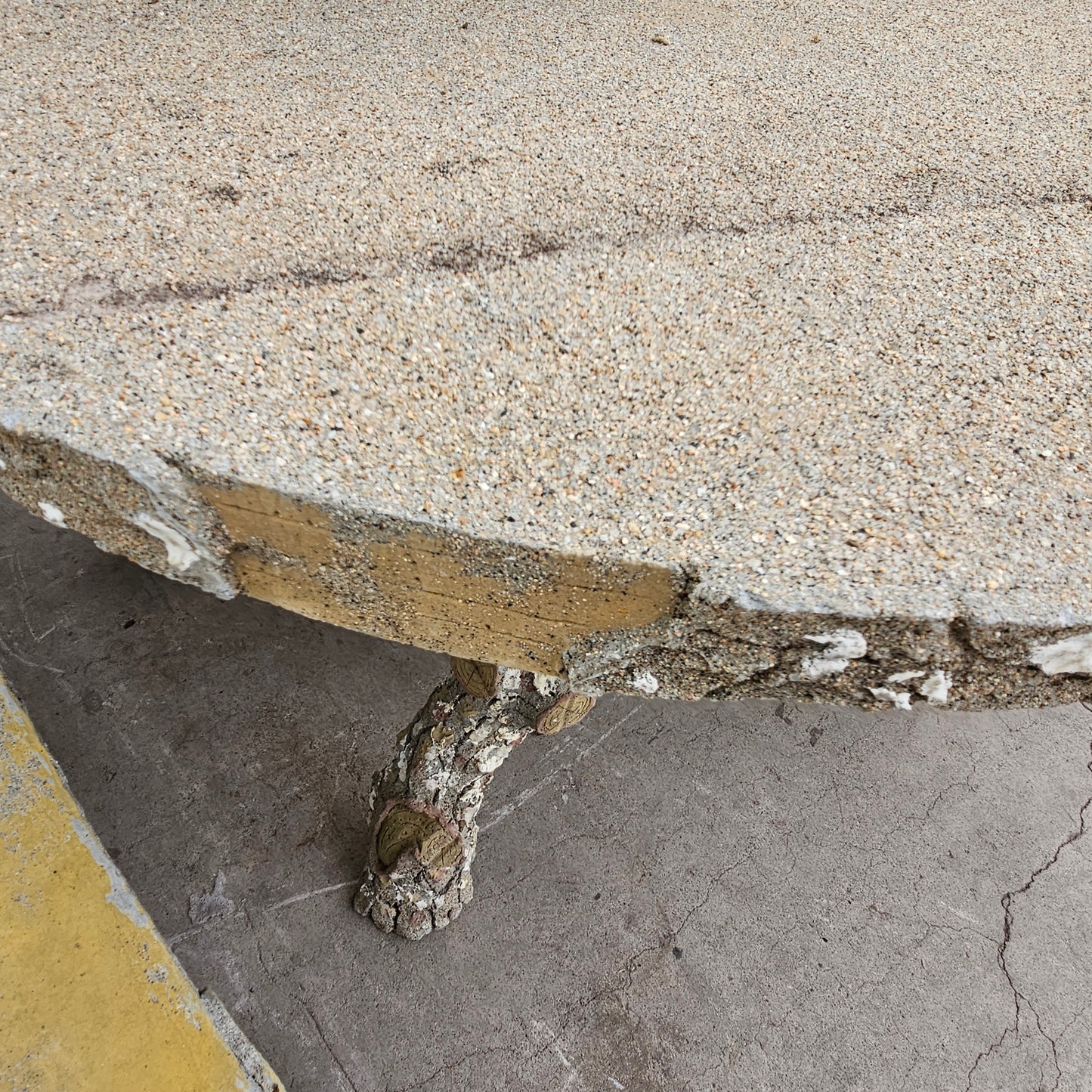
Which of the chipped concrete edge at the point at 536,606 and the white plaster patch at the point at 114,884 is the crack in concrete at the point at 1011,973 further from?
the white plaster patch at the point at 114,884

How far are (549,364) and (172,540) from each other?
A: 31cm

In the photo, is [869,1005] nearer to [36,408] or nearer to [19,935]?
[19,935]

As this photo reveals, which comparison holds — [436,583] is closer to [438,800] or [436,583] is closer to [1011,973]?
[438,800]

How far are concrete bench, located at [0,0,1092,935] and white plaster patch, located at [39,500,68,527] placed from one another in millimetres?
10

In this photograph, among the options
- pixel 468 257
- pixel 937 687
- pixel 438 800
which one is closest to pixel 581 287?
pixel 468 257

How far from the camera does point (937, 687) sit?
586 millimetres

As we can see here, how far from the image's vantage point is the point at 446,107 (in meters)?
1.04

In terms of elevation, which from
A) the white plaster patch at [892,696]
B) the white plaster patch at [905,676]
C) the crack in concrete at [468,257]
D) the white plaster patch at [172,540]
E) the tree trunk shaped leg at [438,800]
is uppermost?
the crack in concrete at [468,257]

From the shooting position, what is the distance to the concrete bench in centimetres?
58

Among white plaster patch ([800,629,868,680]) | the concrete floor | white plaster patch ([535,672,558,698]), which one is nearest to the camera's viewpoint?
white plaster patch ([800,629,868,680])

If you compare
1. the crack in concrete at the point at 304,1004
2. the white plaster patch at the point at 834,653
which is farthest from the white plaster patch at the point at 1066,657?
the crack in concrete at the point at 304,1004

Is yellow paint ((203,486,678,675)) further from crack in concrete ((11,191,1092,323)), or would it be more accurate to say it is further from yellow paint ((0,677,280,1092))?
yellow paint ((0,677,280,1092))

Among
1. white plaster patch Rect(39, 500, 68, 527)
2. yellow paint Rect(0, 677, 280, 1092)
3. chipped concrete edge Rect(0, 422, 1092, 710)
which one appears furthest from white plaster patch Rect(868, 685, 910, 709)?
yellow paint Rect(0, 677, 280, 1092)

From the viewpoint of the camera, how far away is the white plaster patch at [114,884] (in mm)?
885
